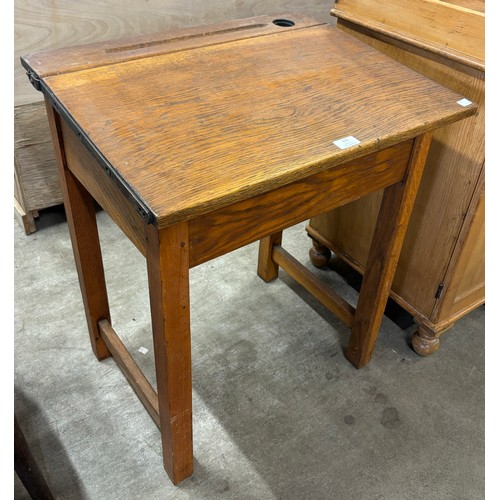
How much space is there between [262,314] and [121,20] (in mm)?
1052

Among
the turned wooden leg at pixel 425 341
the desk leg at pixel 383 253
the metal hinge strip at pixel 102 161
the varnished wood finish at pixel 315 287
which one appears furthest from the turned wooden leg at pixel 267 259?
the metal hinge strip at pixel 102 161

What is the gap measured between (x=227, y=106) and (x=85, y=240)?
21.4 inches

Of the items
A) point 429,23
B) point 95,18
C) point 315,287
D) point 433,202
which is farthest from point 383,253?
point 95,18

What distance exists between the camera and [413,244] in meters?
1.57

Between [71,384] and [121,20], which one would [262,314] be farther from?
[121,20]

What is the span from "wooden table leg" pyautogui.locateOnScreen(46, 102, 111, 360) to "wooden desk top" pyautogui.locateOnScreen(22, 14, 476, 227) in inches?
7.1

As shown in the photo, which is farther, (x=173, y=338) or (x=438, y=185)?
(x=438, y=185)

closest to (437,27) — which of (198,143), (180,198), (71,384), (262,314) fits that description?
(198,143)

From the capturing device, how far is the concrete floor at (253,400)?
4.50 feet

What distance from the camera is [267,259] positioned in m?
1.86

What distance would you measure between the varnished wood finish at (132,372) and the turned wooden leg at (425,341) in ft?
2.67

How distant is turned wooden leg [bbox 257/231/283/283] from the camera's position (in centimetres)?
182

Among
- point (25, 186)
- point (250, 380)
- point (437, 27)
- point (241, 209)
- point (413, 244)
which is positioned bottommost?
point (250, 380)

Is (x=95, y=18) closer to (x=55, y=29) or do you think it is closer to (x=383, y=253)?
(x=55, y=29)
